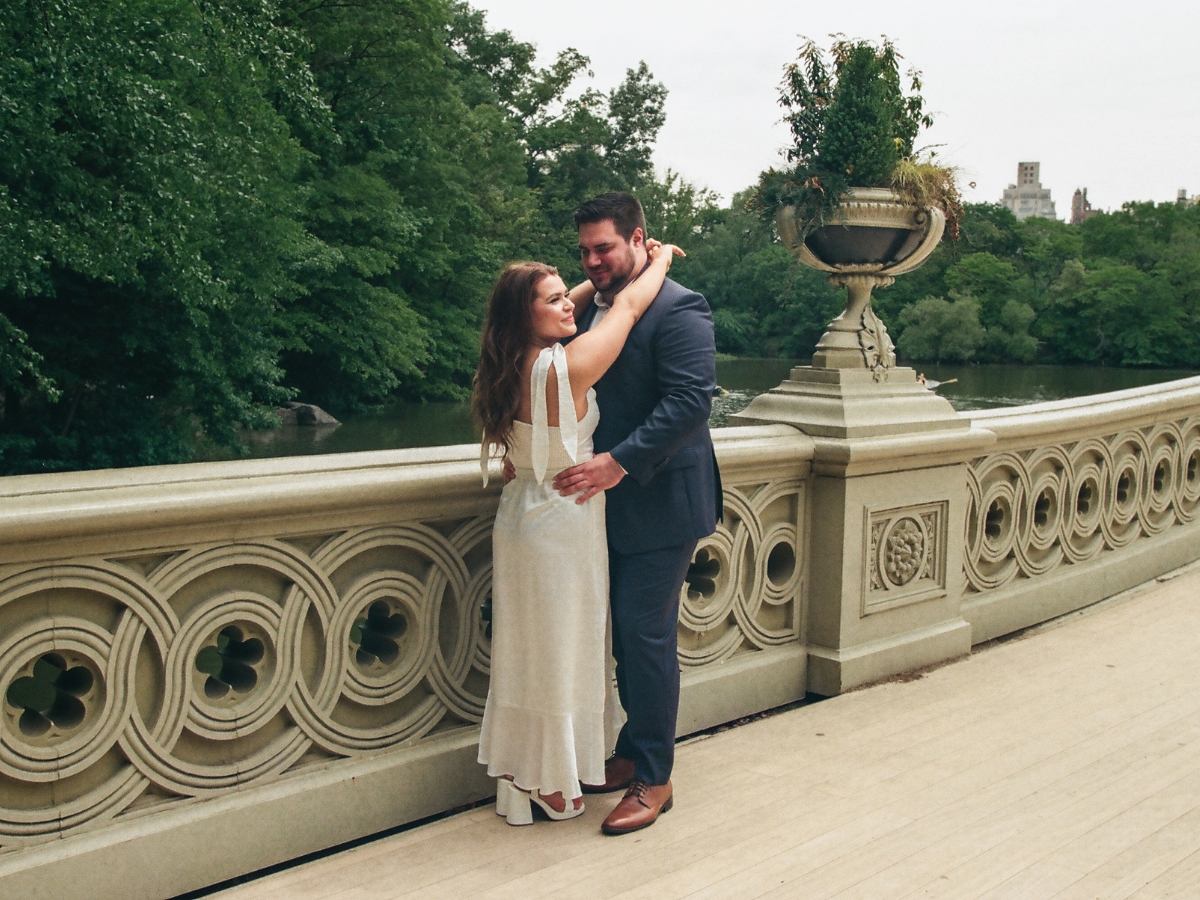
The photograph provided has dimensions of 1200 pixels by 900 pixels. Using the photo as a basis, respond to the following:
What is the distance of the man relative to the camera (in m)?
3.09

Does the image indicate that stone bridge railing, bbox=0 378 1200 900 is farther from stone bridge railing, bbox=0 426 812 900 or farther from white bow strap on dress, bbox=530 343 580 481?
white bow strap on dress, bbox=530 343 580 481

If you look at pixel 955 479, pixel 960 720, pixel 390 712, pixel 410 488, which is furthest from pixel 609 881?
pixel 955 479

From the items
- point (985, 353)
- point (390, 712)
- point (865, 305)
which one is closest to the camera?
point (390, 712)

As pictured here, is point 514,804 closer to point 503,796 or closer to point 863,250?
point 503,796

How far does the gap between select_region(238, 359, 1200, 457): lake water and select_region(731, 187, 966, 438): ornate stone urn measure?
81 cm

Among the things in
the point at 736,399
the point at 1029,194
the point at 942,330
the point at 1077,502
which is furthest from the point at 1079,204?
the point at 1077,502

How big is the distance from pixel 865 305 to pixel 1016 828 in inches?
85.8

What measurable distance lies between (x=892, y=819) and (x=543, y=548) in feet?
4.05

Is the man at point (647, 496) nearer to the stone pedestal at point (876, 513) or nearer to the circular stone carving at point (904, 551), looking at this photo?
the stone pedestal at point (876, 513)

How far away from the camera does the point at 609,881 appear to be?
9.13 feet

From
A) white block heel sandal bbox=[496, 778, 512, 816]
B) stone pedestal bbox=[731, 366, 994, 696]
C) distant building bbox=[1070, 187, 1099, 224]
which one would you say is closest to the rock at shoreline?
stone pedestal bbox=[731, 366, 994, 696]

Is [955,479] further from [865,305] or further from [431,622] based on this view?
[431,622]

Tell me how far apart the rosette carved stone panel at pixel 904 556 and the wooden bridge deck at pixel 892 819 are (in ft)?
1.11

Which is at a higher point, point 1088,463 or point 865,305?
point 865,305
